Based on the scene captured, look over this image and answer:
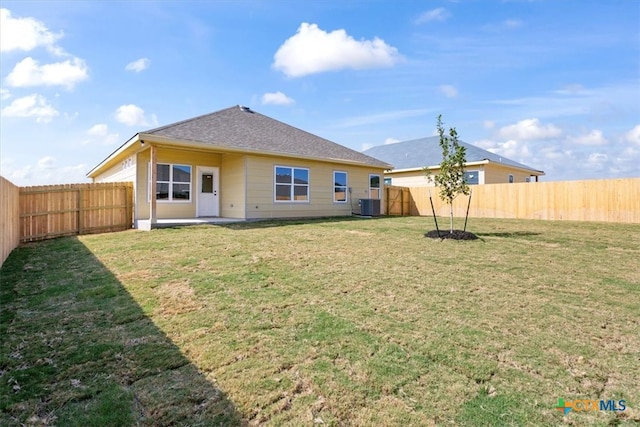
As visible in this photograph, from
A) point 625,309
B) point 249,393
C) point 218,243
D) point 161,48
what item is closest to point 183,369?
point 249,393

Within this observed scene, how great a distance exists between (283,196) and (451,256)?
8.87m

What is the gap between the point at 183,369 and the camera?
272 cm

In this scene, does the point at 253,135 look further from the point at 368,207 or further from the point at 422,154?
the point at 422,154

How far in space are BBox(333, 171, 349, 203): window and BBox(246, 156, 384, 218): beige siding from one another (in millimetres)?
204

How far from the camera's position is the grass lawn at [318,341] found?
2.25 meters

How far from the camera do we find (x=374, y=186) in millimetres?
18547

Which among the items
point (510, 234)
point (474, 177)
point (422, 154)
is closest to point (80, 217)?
point (510, 234)

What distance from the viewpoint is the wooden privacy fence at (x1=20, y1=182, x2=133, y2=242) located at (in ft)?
31.5

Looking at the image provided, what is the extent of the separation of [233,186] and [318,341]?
1151 centimetres

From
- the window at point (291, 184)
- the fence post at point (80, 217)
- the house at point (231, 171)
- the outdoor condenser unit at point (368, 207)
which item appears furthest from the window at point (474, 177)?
the fence post at point (80, 217)

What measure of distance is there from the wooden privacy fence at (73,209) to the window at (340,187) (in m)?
8.77

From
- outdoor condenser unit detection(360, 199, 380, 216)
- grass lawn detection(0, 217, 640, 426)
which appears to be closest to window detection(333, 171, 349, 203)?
outdoor condenser unit detection(360, 199, 380, 216)

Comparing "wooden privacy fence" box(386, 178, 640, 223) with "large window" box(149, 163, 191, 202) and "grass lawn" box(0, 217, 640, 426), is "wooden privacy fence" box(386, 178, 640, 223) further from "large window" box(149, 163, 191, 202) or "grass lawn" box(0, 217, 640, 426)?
"large window" box(149, 163, 191, 202)

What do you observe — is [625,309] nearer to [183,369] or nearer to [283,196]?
[183,369]
